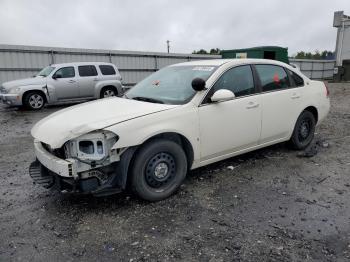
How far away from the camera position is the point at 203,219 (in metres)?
3.25

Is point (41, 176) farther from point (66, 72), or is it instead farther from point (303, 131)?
point (66, 72)

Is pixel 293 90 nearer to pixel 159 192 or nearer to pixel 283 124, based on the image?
pixel 283 124

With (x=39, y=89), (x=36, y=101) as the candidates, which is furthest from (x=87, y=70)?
(x=36, y=101)

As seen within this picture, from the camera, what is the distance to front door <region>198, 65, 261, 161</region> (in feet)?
12.8

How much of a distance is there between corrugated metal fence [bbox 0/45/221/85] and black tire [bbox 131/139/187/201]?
13.9 meters

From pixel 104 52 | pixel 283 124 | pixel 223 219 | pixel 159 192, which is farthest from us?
pixel 104 52

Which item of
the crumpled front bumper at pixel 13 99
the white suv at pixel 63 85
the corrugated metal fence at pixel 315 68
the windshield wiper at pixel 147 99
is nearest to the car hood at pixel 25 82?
the white suv at pixel 63 85

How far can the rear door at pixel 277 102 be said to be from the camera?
4.61 metres

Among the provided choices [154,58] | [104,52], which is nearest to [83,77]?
[104,52]

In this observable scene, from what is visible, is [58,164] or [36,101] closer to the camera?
[58,164]

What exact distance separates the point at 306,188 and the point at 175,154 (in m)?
1.78

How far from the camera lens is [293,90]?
5.04 meters

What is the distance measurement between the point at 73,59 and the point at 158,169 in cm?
1464

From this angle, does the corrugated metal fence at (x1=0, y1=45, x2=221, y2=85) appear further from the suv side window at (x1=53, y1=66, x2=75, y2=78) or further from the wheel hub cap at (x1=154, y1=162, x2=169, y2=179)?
the wheel hub cap at (x1=154, y1=162, x2=169, y2=179)
